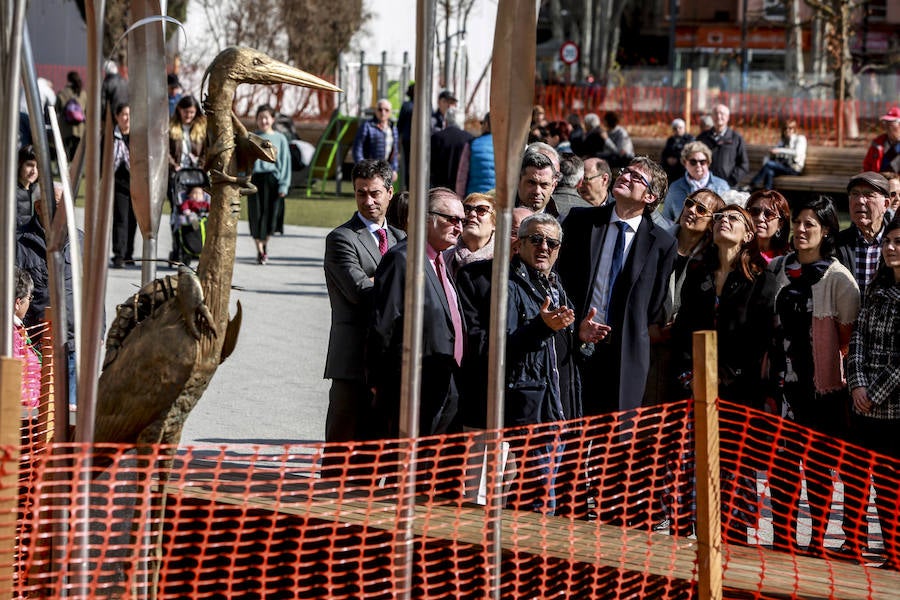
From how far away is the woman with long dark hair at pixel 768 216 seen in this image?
717cm

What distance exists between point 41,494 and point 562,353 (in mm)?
2715

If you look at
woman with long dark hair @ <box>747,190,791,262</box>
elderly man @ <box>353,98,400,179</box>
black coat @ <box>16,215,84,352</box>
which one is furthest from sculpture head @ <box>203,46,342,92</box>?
elderly man @ <box>353,98,400,179</box>

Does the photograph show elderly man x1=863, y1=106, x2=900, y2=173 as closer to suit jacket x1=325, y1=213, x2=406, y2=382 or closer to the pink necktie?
suit jacket x1=325, y1=213, x2=406, y2=382

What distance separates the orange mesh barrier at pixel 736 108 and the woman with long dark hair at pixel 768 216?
20867 millimetres

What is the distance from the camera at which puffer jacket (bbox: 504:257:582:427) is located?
18.5 ft

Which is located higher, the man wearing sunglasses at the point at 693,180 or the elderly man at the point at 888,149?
the elderly man at the point at 888,149

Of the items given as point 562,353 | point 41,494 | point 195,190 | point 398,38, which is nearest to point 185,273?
point 41,494

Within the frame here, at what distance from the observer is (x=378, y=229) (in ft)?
21.7

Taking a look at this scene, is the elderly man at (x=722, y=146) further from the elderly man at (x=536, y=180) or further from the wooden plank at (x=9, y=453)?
the wooden plank at (x=9, y=453)

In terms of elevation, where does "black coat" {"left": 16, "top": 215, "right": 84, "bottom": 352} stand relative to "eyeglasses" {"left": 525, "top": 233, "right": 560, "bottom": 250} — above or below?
below

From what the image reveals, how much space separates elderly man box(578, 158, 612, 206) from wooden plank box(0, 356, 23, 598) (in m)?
5.24

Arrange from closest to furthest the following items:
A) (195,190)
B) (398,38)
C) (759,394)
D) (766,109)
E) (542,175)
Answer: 1. (759,394)
2. (542,175)
3. (195,190)
4. (766,109)
5. (398,38)

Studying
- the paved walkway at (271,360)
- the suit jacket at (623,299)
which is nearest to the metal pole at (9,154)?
the paved walkway at (271,360)

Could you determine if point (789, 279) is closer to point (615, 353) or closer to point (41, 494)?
point (615, 353)
